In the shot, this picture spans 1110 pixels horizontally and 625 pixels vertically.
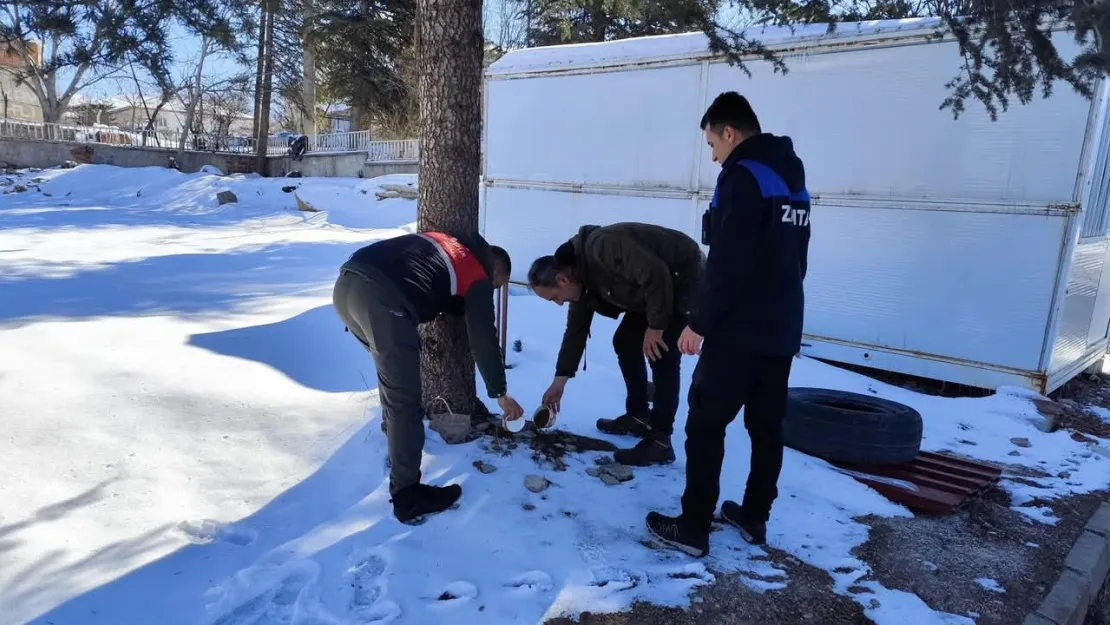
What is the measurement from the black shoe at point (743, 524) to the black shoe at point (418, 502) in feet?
4.13

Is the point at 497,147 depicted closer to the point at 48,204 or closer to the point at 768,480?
the point at 768,480

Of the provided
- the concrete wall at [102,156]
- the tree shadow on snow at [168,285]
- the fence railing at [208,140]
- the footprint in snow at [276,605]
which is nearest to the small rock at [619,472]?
the footprint in snow at [276,605]

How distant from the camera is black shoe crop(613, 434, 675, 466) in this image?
3.72 meters

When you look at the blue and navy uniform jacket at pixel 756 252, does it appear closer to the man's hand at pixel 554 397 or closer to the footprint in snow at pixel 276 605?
the man's hand at pixel 554 397

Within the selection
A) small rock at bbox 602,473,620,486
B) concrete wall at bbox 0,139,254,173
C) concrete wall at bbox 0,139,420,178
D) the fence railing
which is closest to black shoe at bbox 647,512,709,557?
small rock at bbox 602,473,620,486

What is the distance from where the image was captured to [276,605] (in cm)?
241

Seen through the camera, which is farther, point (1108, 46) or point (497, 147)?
point (497, 147)

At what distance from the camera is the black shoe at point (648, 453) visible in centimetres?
372

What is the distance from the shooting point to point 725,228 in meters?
2.63

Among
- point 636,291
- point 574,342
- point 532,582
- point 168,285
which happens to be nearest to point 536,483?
point 532,582

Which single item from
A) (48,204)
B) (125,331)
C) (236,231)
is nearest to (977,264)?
(125,331)

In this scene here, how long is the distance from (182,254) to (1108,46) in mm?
9875

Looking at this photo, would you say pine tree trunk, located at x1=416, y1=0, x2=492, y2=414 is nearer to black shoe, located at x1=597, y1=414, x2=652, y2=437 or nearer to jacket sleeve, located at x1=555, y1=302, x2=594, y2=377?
jacket sleeve, located at x1=555, y1=302, x2=594, y2=377

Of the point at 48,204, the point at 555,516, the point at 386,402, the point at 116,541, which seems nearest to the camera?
the point at 116,541
